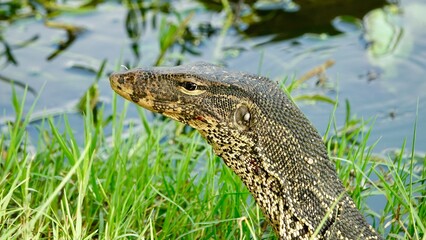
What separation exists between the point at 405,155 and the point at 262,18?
316cm

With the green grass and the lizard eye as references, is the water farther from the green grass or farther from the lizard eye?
the lizard eye

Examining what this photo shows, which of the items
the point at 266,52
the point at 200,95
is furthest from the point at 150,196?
the point at 266,52

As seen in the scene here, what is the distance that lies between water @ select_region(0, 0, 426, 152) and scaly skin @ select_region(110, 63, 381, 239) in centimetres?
307

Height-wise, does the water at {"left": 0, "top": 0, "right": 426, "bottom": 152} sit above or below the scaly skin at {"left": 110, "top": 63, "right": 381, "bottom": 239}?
below

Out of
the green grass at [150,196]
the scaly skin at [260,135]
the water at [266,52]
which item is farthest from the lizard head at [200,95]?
the water at [266,52]

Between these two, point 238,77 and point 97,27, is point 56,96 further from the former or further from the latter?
point 238,77

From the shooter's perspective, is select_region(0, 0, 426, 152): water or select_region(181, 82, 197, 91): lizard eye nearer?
select_region(181, 82, 197, 91): lizard eye

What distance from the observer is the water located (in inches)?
307

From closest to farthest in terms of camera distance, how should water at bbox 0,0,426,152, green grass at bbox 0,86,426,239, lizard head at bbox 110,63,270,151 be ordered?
lizard head at bbox 110,63,270,151 → green grass at bbox 0,86,426,239 → water at bbox 0,0,426,152

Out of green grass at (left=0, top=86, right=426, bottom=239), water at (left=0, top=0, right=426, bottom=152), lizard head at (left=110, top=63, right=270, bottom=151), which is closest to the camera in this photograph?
lizard head at (left=110, top=63, right=270, bottom=151)

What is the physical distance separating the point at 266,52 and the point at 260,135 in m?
4.48

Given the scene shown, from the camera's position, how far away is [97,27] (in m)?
9.12

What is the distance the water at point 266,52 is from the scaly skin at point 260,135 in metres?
3.07

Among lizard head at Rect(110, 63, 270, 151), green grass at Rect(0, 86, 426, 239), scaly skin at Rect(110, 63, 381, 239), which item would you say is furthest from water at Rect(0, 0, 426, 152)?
lizard head at Rect(110, 63, 270, 151)
